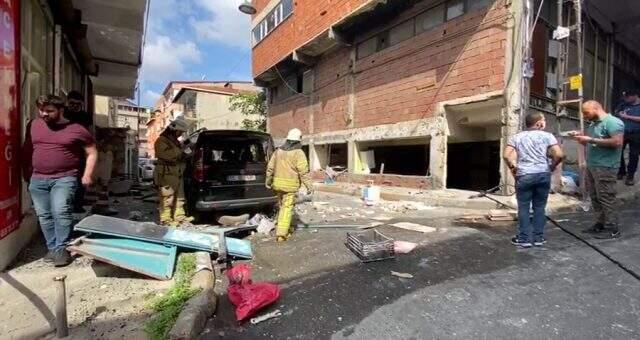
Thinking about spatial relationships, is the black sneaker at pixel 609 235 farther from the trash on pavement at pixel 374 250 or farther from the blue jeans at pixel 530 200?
the trash on pavement at pixel 374 250

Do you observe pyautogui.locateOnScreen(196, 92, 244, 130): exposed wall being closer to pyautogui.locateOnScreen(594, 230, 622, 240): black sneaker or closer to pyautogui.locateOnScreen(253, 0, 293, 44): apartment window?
pyautogui.locateOnScreen(253, 0, 293, 44): apartment window

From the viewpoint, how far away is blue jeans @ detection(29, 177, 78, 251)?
391 cm

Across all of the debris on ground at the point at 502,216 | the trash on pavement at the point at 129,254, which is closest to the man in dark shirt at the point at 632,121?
the debris on ground at the point at 502,216

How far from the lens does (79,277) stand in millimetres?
3781

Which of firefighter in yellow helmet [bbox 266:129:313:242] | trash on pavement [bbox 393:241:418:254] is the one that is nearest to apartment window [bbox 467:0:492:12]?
firefighter in yellow helmet [bbox 266:129:313:242]

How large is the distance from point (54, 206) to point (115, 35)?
6.85 meters

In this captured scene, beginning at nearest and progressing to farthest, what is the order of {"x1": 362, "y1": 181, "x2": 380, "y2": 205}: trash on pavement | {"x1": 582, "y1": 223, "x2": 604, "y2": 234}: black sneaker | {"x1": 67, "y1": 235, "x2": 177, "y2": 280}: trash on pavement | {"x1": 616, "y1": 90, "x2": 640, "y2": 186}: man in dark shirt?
1. {"x1": 67, "y1": 235, "x2": 177, "y2": 280}: trash on pavement
2. {"x1": 582, "y1": 223, "x2": 604, "y2": 234}: black sneaker
3. {"x1": 616, "y1": 90, "x2": 640, "y2": 186}: man in dark shirt
4. {"x1": 362, "y1": 181, "x2": 380, "y2": 205}: trash on pavement

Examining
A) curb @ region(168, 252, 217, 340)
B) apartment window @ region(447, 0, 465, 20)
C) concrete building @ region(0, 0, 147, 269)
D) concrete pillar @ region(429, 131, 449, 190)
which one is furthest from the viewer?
concrete pillar @ region(429, 131, 449, 190)

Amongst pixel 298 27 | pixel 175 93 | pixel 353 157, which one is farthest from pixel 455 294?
pixel 175 93

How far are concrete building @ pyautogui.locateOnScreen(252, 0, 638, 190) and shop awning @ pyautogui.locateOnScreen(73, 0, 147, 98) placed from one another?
6.44 metres

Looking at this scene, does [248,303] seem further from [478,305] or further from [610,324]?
[610,324]

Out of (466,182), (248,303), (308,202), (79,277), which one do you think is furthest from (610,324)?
(466,182)

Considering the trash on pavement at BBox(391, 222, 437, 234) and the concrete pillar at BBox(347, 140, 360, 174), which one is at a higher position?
the concrete pillar at BBox(347, 140, 360, 174)

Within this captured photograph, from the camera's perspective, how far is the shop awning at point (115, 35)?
7.66 metres
